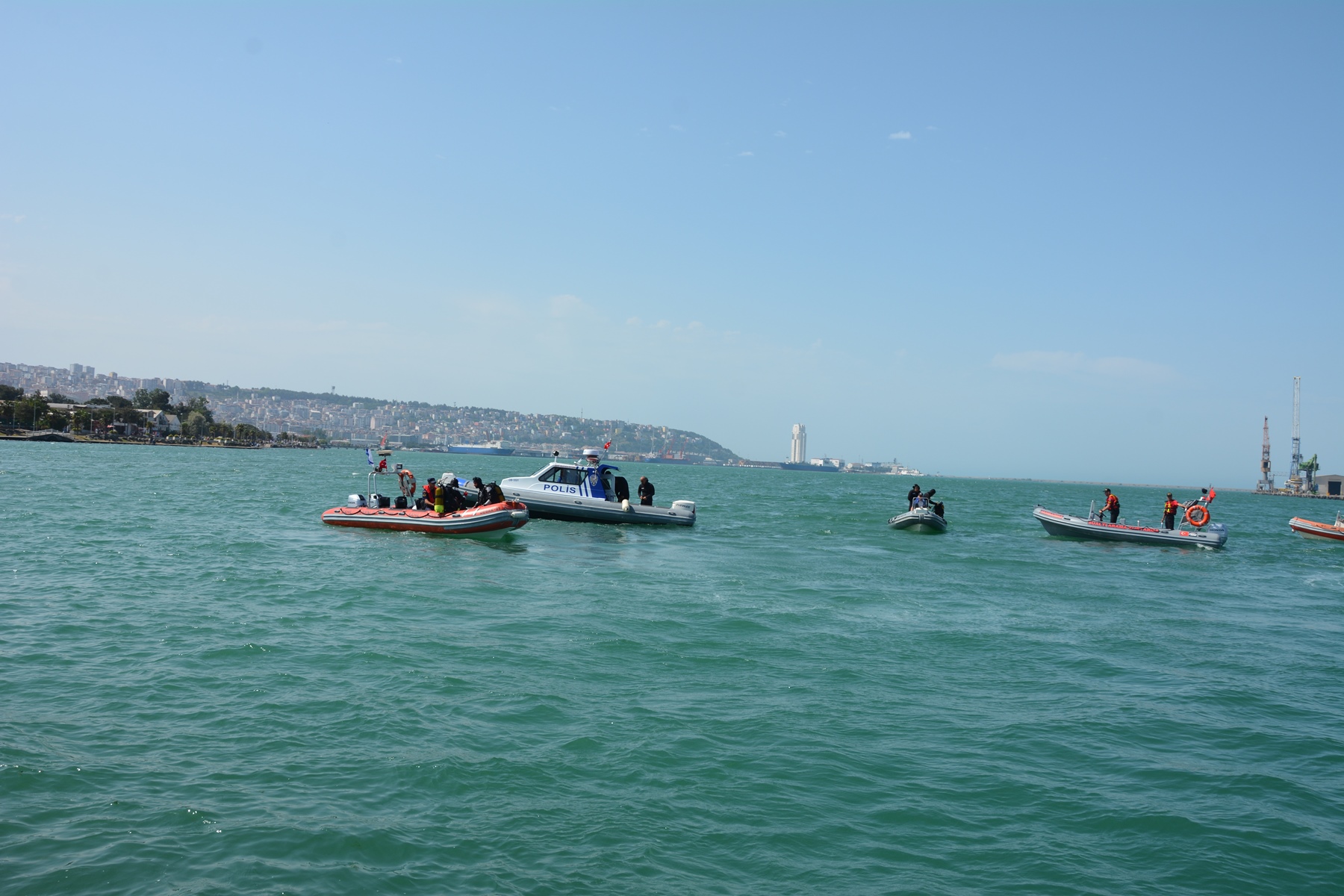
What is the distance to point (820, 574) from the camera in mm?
21656

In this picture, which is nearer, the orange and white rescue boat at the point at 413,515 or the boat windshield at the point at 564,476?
the orange and white rescue boat at the point at 413,515

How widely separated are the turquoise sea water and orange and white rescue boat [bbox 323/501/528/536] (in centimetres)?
428

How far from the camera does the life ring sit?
1339 inches

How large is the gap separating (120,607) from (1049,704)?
43.7ft

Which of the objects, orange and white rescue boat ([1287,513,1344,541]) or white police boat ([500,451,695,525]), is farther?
orange and white rescue boat ([1287,513,1344,541])

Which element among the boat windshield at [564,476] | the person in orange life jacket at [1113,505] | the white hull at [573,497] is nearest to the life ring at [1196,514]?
the person in orange life jacket at [1113,505]

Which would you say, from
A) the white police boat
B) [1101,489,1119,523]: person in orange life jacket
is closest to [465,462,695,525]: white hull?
the white police boat

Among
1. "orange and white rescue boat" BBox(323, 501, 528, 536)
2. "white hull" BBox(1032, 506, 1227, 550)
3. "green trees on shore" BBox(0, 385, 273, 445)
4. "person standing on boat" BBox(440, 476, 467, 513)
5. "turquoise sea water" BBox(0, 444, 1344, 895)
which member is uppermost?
"green trees on shore" BBox(0, 385, 273, 445)

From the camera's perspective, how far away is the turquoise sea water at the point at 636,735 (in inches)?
249

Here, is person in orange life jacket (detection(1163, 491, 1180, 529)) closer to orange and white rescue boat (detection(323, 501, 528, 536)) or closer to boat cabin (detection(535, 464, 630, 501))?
boat cabin (detection(535, 464, 630, 501))

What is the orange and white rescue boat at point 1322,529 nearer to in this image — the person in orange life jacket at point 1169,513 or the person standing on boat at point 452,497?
the person in orange life jacket at point 1169,513

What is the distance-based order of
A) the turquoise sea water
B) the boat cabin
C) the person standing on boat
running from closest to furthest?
1. the turquoise sea water
2. the person standing on boat
3. the boat cabin

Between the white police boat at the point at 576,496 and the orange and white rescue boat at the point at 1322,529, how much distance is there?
31.1m

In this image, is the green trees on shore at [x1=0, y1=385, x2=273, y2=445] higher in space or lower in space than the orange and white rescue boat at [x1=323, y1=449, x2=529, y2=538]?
higher
